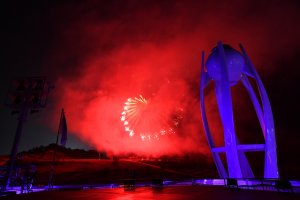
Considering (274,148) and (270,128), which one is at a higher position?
(270,128)

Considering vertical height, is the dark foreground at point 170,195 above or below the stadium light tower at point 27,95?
below

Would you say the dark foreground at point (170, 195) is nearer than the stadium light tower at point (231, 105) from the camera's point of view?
Yes

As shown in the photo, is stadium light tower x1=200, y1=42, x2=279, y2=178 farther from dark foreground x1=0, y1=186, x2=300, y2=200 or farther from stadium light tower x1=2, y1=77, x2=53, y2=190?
stadium light tower x1=2, y1=77, x2=53, y2=190

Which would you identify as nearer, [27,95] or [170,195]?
[170,195]

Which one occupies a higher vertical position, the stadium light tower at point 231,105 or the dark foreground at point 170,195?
the stadium light tower at point 231,105

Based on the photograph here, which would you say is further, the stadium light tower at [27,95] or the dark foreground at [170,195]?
the stadium light tower at [27,95]

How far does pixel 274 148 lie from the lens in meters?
26.7

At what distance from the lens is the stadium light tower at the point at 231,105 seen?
2645 centimetres

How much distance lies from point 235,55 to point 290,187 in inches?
594

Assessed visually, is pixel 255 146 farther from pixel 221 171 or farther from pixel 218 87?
pixel 218 87

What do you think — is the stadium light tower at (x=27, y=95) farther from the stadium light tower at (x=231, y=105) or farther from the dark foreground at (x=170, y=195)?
the stadium light tower at (x=231, y=105)

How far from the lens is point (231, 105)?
27.7m

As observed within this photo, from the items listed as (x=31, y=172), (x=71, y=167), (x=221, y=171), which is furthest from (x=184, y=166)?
(x=31, y=172)

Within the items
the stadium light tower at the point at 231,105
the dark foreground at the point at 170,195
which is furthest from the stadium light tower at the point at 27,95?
the stadium light tower at the point at 231,105
